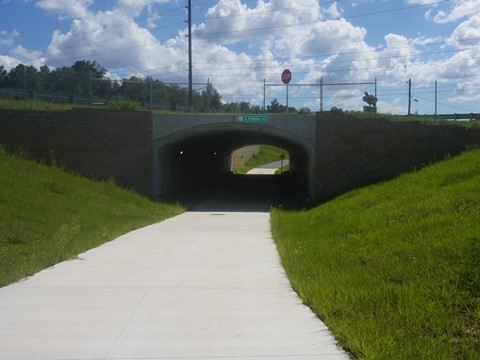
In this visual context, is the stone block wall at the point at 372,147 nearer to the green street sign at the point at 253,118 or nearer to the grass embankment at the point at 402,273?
the green street sign at the point at 253,118

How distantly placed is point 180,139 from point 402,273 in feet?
66.2

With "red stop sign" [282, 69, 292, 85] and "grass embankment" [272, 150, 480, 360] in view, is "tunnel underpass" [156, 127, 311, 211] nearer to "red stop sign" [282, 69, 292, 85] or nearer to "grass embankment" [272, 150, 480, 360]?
"red stop sign" [282, 69, 292, 85]

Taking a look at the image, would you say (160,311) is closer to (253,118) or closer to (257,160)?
(253,118)

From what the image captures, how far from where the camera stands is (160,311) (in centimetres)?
805

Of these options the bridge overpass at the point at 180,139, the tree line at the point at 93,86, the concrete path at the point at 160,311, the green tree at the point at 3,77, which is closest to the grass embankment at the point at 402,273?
the concrete path at the point at 160,311

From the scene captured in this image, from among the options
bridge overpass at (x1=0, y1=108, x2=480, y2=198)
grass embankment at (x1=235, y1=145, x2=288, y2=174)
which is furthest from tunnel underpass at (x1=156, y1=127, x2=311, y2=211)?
grass embankment at (x1=235, y1=145, x2=288, y2=174)

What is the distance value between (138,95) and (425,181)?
109 ft

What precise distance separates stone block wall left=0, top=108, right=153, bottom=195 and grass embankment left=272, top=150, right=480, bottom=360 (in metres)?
12.4

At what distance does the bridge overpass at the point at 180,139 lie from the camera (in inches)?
981

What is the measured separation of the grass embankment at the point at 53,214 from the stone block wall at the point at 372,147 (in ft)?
21.2

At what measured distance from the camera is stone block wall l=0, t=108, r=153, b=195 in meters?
26.1

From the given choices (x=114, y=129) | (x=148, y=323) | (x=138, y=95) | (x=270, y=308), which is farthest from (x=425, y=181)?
(x=138, y=95)

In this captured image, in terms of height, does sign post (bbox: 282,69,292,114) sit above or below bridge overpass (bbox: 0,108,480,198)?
above

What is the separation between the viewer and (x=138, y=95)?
47531mm
